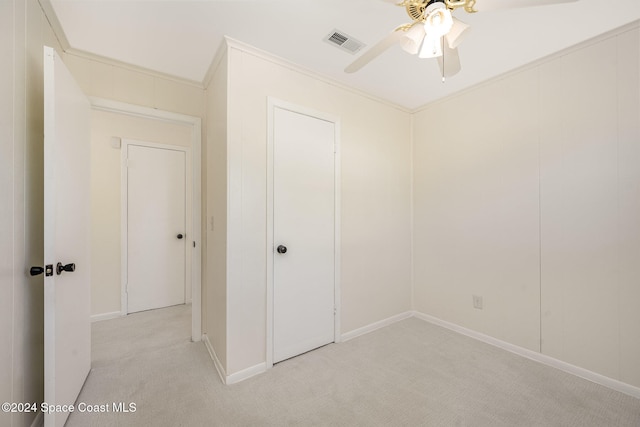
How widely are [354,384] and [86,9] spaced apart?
3.04 meters

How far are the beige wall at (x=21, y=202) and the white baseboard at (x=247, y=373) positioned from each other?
103 cm

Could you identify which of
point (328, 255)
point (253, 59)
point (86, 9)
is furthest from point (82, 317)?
A: point (253, 59)

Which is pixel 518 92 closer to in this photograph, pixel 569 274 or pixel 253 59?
pixel 569 274

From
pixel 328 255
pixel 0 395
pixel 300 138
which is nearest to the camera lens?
pixel 0 395

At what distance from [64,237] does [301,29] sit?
1.95 metres

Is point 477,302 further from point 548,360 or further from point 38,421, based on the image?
point 38,421

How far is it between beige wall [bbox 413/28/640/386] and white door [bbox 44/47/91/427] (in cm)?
312

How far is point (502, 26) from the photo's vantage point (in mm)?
1725

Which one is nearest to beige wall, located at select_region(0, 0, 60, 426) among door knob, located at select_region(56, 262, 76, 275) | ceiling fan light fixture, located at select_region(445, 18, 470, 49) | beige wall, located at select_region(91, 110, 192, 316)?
door knob, located at select_region(56, 262, 76, 275)

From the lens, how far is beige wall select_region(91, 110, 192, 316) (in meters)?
2.98

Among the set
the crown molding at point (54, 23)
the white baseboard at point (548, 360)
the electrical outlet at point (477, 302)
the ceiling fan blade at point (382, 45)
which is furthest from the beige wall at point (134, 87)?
the white baseboard at point (548, 360)

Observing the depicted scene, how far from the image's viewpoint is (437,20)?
3.69 ft

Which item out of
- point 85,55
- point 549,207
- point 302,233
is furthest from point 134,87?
point 549,207

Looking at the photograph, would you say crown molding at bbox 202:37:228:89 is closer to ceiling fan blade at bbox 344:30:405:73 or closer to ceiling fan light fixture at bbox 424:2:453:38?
ceiling fan blade at bbox 344:30:405:73
